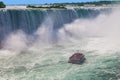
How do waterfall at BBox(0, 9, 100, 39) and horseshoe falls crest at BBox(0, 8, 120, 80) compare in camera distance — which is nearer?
horseshoe falls crest at BBox(0, 8, 120, 80)

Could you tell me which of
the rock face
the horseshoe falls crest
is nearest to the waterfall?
the horseshoe falls crest

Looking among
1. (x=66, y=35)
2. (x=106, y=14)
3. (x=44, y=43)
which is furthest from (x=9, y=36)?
(x=106, y=14)

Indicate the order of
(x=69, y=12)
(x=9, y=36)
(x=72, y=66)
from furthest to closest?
(x=69, y=12) < (x=9, y=36) < (x=72, y=66)

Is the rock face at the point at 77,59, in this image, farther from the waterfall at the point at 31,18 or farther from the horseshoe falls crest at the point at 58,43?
the waterfall at the point at 31,18

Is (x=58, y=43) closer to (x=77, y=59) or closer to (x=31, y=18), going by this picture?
(x=31, y=18)

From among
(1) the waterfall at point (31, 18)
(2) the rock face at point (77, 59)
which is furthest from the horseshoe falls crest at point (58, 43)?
(2) the rock face at point (77, 59)

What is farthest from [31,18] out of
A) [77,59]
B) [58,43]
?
[77,59]

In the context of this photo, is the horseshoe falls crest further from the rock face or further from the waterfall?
the rock face

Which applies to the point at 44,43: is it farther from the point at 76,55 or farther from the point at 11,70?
the point at 11,70
